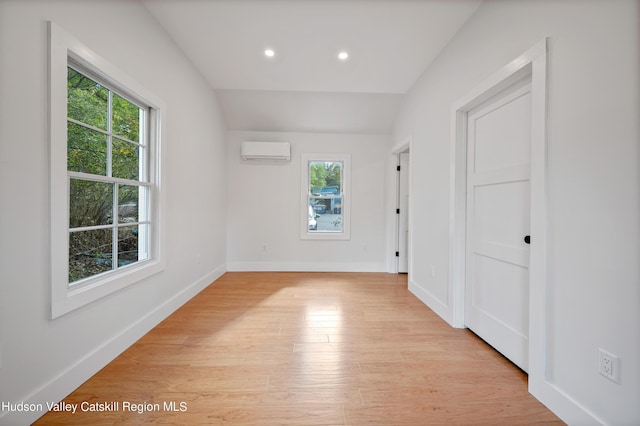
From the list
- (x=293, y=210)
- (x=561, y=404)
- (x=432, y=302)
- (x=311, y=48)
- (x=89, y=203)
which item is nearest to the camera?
(x=561, y=404)

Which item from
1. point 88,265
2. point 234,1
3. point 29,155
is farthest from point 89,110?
point 234,1

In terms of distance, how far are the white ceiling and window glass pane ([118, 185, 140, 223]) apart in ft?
4.90

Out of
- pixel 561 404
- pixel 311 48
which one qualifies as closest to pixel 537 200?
pixel 561 404

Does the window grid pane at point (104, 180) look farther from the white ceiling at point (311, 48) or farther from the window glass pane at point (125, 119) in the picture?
the white ceiling at point (311, 48)

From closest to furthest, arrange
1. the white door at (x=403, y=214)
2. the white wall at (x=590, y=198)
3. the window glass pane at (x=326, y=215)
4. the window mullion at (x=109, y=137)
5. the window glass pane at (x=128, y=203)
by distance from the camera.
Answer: the white wall at (x=590, y=198) < the window mullion at (x=109, y=137) < the window glass pane at (x=128, y=203) < the white door at (x=403, y=214) < the window glass pane at (x=326, y=215)

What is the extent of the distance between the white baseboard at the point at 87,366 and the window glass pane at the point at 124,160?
118 centimetres

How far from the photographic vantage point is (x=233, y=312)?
9.02 ft

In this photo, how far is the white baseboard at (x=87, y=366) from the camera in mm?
1308

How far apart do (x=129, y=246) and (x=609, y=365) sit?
303cm

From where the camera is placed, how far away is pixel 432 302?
287 centimetres

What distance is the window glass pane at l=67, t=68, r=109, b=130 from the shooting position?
5.32 ft

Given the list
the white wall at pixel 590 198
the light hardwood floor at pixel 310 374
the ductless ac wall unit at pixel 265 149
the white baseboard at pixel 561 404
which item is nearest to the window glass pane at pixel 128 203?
the light hardwood floor at pixel 310 374

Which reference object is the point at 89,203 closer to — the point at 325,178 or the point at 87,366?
the point at 87,366

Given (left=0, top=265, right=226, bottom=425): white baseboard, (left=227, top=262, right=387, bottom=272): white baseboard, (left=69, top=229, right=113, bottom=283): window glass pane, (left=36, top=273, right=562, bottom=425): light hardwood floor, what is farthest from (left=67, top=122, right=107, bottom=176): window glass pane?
(left=227, top=262, right=387, bottom=272): white baseboard
